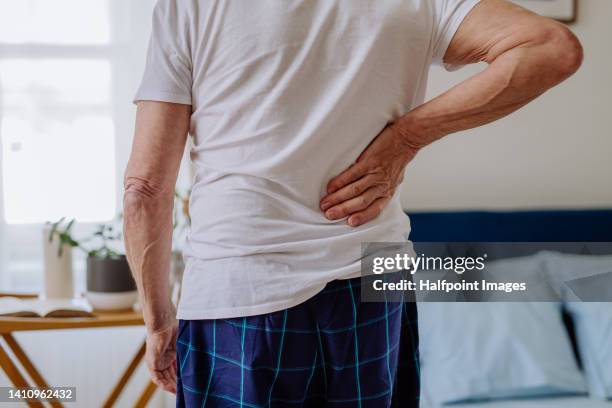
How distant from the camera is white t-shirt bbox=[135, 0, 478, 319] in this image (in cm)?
84

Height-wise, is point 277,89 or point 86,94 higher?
point 86,94

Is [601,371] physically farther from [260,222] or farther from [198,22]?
[198,22]

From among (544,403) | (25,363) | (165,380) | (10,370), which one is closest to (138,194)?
(165,380)

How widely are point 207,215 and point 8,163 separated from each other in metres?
1.52

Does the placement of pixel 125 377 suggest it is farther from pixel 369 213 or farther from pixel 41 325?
pixel 369 213

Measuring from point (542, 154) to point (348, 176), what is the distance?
1645mm

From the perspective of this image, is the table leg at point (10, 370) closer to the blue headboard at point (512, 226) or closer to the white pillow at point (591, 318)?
the blue headboard at point (512, 226)

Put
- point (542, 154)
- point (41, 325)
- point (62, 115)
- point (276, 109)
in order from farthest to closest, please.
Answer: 1. point (542, 154)
2. point (62, 115)
3. point (41, 325)
4. point (276, 109)

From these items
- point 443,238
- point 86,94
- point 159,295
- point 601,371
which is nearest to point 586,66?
point 443,238

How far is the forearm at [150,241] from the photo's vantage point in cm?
95

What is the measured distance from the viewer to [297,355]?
87 cm

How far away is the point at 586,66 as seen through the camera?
2.33 metres

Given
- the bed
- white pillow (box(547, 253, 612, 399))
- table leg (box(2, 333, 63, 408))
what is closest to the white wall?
the bed

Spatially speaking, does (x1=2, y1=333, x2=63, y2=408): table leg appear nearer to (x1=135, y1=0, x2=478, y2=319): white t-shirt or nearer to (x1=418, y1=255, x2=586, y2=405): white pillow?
(x1=418, y1=255, x2=586, y2=405): white pillow
